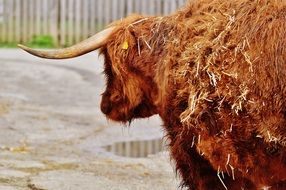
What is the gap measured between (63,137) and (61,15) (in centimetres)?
1141

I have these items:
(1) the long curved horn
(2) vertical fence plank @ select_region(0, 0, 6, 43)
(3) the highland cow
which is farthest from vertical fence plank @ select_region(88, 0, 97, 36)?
(3) the highland cow

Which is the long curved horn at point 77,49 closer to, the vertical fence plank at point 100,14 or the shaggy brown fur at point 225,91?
the shaggy brown fur at point 225,91

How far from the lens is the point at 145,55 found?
5371 mm

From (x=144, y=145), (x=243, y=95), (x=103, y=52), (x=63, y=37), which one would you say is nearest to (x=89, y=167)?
(x=144, y=145)

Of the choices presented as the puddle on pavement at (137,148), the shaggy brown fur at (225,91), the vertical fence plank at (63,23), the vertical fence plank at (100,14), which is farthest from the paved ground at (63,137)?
the vertical fence plank at (100,14)

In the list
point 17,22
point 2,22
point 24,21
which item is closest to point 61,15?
point 24,21

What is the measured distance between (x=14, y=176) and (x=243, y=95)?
3.34 meters

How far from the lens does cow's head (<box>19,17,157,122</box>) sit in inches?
212

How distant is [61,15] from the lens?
20703 millimetres

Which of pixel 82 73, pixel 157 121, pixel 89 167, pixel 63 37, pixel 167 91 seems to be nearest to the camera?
pixel 167 91

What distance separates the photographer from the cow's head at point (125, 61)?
539cm

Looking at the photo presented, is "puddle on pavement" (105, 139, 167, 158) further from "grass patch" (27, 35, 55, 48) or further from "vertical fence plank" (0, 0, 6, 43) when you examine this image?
"vertical fence plank" (0, 0, 6, 43)

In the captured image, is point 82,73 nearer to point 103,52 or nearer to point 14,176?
point 14,176

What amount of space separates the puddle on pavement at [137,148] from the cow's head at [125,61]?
304 cm
